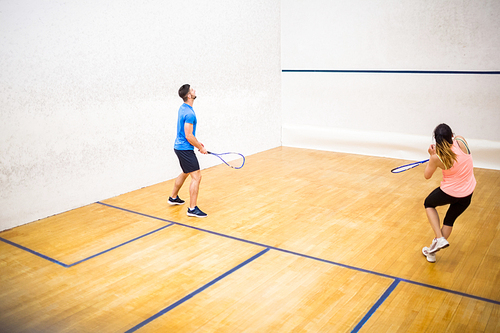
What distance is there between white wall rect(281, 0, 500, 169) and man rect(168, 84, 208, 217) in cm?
331

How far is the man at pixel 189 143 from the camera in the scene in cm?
373

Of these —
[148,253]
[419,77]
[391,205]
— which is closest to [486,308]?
[391,205]

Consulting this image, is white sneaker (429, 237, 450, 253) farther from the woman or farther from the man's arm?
the man's arm

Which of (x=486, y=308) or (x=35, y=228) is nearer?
(x=486, y=308)

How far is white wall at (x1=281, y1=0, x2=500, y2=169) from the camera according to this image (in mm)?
5469

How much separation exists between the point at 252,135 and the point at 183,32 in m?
1.94

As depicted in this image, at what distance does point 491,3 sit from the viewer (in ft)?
17.2

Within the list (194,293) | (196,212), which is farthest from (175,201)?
(194,293)

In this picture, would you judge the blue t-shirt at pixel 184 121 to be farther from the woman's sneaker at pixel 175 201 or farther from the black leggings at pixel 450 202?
the black leggings at pixel 450 202

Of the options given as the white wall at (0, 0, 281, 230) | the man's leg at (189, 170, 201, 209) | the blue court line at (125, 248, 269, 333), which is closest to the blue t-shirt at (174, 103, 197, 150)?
the man's leg at (189, 170, 201, 209)

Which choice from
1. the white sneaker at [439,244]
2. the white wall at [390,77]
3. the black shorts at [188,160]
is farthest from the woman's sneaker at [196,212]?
the white wall at [390,77]

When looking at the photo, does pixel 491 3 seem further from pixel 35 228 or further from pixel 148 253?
pixel 35 228

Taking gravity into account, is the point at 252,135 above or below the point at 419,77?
below

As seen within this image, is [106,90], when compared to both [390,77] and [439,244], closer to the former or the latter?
[439,244]
